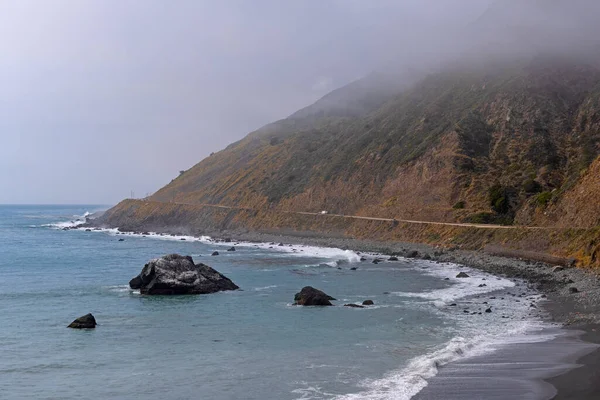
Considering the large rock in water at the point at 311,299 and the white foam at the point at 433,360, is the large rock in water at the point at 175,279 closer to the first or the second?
the large rock in water at the point at 311,299

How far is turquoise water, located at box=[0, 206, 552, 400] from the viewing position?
20266 mm

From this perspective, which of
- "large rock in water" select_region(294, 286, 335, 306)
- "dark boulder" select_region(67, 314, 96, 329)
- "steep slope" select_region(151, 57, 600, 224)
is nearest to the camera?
"dark boulder" select_region(67, 314, 96, 329)

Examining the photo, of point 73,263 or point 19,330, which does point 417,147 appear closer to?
point 73,263

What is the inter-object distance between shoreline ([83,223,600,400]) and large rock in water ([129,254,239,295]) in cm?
2345

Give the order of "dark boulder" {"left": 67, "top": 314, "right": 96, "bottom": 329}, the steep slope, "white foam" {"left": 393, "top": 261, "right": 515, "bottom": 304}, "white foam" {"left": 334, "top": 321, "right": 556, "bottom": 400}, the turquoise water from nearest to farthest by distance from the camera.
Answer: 1. "white foam" {"left": 334, "top": 321, "right": 556, "bottom": 400}
2. the turquoise water
3. "dark boulder" {"left": 67, "top": 314, "right": 96, "bottom": 329}
4. "white foam" {"left": 393, "top": 261, "right": 515, "bottom": 304}
5. the steep slope

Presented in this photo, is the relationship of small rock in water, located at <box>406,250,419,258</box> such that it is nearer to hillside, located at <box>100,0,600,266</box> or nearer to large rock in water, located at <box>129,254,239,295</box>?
hillside, located at <box>100,0,600,266</box>

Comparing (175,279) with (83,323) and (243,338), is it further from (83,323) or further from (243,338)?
(243,338)

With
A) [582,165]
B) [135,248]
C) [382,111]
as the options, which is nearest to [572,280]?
[582,165]

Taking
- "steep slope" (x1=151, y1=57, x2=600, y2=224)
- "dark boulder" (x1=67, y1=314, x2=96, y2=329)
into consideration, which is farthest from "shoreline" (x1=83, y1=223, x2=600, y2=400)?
"dark boulder" (x1=67, y1=314, x2=96, y2=329)

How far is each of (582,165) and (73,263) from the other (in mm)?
67815

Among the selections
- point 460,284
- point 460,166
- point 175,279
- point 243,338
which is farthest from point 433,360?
point 460,166

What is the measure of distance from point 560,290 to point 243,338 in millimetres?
23781

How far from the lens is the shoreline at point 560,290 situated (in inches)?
762

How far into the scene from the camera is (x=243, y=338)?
1106 inches
